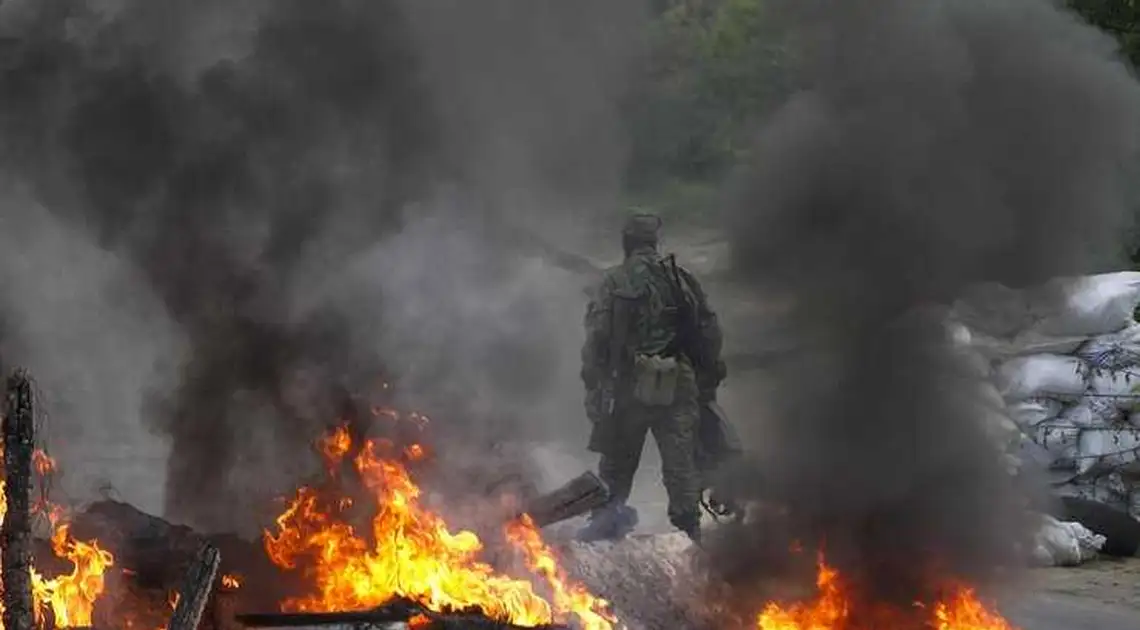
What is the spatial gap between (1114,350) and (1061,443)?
884 mm

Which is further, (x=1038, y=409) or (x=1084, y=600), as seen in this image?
(x=1038, y=409)

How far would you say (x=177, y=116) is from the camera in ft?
25.2

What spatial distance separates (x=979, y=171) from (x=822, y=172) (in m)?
0.81

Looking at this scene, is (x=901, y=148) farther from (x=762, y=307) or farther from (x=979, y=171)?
(x=762, y=307)

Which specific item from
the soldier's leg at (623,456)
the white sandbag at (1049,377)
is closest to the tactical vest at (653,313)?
the soldier's leg at (623,456)

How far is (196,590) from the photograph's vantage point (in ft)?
20.2

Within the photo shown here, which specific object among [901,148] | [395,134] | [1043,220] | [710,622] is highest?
[395,134]

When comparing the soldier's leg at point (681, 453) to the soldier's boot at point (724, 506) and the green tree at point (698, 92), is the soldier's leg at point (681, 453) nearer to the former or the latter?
the soldier's boot at point (724, 506)

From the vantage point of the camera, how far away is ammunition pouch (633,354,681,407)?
9.20m

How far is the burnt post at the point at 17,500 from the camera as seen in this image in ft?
18.4

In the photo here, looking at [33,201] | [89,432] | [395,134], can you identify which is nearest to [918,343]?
[395,134]

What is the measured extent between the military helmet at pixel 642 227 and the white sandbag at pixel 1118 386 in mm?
4305

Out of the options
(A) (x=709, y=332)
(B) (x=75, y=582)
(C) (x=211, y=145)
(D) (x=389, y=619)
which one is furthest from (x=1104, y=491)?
(B) (x=75, y=582)

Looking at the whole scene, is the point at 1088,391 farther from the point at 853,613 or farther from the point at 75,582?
the point at 75,582
